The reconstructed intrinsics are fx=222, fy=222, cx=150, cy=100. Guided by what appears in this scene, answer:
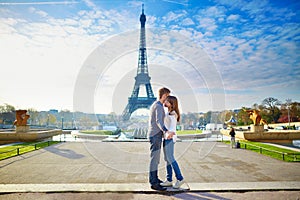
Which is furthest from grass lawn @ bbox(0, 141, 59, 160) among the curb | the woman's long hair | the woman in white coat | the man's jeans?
the woman's long hair

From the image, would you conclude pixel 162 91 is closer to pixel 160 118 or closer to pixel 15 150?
pixel 160 118

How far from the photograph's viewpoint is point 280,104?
182 feet

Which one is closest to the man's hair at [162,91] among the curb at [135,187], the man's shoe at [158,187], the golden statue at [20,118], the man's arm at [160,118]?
the man's arm at [160,118]

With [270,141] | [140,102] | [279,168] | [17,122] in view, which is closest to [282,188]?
[279,168]

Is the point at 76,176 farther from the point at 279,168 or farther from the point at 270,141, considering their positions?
the point at 270,141

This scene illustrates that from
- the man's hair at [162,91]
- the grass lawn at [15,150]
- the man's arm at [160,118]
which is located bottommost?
the grass lawn at [15,150]

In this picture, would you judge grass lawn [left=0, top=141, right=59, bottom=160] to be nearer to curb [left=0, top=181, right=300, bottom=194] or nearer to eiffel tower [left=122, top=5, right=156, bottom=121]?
curb [left=0, top=181, right=300, bottom=194]

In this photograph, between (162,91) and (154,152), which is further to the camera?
(162,91)

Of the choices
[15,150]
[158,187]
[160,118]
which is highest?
[160,118]

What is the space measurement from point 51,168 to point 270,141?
16.3 m

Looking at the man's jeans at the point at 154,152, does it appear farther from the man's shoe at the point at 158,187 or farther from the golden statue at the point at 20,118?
the golden statue at the point at 20,118

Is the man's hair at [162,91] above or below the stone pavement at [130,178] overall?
above

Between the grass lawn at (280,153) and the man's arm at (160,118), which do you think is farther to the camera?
the grass lawn at (280,153)

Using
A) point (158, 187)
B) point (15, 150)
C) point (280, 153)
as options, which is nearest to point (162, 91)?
point (158, 187)
